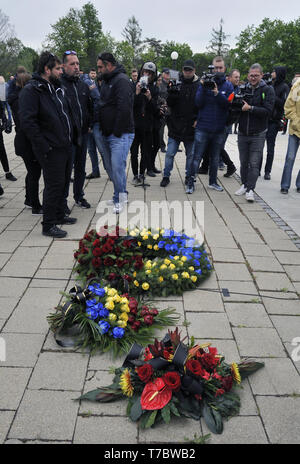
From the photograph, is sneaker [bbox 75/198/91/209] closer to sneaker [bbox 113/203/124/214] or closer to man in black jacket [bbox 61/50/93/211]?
man in black jacket [bbox 61/50/93/211]

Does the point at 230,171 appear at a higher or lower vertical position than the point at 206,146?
lower

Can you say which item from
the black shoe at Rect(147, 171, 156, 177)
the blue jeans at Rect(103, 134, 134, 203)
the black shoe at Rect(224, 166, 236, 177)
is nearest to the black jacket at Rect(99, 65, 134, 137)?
the blue jeans at Rect(103, 134, 134, 203)

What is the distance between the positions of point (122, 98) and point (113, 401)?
145 inches

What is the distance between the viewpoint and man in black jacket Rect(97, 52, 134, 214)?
188 inches

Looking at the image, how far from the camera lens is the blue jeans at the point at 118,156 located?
16.7ft

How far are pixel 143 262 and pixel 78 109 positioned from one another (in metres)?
2.42

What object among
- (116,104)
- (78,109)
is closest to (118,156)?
(116,104)

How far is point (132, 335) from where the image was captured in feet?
8.98

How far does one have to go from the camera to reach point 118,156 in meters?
5.15

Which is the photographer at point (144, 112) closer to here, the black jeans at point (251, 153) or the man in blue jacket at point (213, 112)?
the man in blue jacket at point (213, 112)

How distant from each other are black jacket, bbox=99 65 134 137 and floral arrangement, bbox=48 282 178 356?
8.74ft

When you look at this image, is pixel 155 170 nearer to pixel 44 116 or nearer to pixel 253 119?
pixel 253 119
